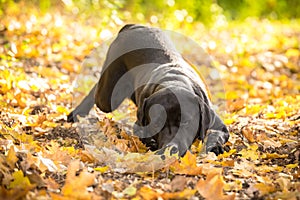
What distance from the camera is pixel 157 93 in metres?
4.06

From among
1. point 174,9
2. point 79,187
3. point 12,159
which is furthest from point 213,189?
point 174,9

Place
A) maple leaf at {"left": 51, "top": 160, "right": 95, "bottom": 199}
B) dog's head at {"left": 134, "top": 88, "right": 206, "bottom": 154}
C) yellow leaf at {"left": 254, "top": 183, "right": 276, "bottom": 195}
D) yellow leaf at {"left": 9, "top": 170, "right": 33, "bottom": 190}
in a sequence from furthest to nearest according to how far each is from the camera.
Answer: dog's head at {"left": 134, "top": 88, "right": 206, "bottom": 154} < yellow leaf at {"left": 254, "top": 183, "right": 276, "bottom": 195} < yellow leaf at {"left": 9, "top": 170, "right": 33, "bottom": 190} < maple leaf at {"left": 51, "top": 160, "right": 95, "bottom": 199}

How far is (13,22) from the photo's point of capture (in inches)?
317

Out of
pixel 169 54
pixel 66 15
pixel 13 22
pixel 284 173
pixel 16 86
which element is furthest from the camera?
pixel 66 15

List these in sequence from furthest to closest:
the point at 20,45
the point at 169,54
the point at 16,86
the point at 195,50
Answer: the point at 195,50, the point at 20,45, the point at 16,86, the point at 169,54

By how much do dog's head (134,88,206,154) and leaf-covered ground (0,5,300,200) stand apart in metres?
0.21

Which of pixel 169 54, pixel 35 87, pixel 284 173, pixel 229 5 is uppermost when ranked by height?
pixel 229 5

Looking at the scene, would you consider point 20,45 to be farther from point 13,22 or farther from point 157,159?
point 157,159

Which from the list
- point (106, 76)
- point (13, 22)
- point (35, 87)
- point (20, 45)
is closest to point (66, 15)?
point (13, 22)

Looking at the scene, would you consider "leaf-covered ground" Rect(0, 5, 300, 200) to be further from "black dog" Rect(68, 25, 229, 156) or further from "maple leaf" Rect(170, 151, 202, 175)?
"black dog" Rect(68, 25, 229, 156)

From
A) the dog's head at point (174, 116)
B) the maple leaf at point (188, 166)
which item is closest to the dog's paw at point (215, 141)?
the dog's head at point (174, 116)

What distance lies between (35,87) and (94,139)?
66.1 inches

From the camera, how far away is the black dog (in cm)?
392

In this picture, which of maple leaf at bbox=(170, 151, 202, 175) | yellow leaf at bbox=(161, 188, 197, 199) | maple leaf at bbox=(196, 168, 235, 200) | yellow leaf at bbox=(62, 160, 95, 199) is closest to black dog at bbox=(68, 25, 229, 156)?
maple leaf at bbox=(170, 151, 202, 175)
